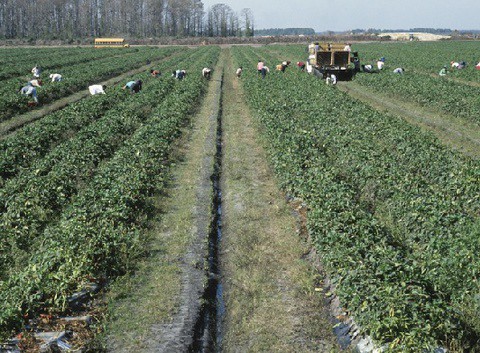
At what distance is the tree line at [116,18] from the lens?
5492 inches

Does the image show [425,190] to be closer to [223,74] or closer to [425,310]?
[425,310]

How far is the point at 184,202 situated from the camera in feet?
40.8

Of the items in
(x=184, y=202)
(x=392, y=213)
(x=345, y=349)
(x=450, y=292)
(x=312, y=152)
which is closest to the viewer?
(x=345, y=349)

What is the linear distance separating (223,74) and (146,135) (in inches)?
948

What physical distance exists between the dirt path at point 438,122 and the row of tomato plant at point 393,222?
217 centimetres

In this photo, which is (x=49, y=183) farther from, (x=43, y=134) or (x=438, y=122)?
(x=438, y=122)

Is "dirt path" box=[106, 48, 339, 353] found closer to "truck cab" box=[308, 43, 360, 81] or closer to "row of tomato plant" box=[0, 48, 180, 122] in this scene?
"row of tomato plant" box=[0, 48, 180, 122]

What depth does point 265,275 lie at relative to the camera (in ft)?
29.4

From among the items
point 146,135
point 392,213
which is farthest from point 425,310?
point 146,135

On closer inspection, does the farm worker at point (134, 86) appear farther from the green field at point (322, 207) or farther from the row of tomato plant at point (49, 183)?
the row of tomato plant at point (49, 183)

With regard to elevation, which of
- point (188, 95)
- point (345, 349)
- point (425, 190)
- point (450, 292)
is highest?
point (188, 95)

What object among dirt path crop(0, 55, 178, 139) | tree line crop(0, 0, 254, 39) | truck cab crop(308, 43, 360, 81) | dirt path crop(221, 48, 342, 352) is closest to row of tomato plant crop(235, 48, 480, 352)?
dirt path crop(221, 48, 342, 352)

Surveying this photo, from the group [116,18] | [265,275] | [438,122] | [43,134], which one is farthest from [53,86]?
[116,18]

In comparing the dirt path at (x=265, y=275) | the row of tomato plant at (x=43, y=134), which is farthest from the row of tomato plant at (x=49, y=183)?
the dirt path at (x=265, y=275)
